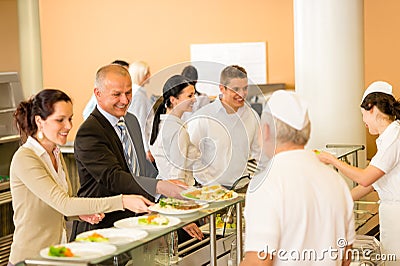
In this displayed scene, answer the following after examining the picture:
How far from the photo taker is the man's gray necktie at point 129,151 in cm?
287

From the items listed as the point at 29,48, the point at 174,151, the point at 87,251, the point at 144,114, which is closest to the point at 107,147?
the point at 144,114

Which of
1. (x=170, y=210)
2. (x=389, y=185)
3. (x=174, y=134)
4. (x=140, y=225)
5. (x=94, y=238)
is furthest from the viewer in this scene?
(x=389, y=185)

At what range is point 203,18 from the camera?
7.54 m

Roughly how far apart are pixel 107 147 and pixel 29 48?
3.00 metres

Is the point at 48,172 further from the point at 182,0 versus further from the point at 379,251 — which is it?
the point at 182,0

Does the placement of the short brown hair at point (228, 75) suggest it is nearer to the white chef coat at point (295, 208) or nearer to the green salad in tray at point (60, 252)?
the white chef coat at point (295, 208)

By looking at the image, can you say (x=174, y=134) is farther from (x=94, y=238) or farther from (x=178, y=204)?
(x=94, y=238)

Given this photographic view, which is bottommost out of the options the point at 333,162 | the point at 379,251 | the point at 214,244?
the point at 379,251

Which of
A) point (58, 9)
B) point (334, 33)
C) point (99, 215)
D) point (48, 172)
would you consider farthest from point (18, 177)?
point (58, 9)

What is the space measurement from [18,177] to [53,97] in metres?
0.35

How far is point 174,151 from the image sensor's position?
2641 mm

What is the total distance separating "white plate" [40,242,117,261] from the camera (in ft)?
6.64

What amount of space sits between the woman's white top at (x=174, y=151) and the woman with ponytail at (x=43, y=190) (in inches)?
5.8

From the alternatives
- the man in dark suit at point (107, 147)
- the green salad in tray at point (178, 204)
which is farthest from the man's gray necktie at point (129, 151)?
the green salad in tray at point (178, 204)
